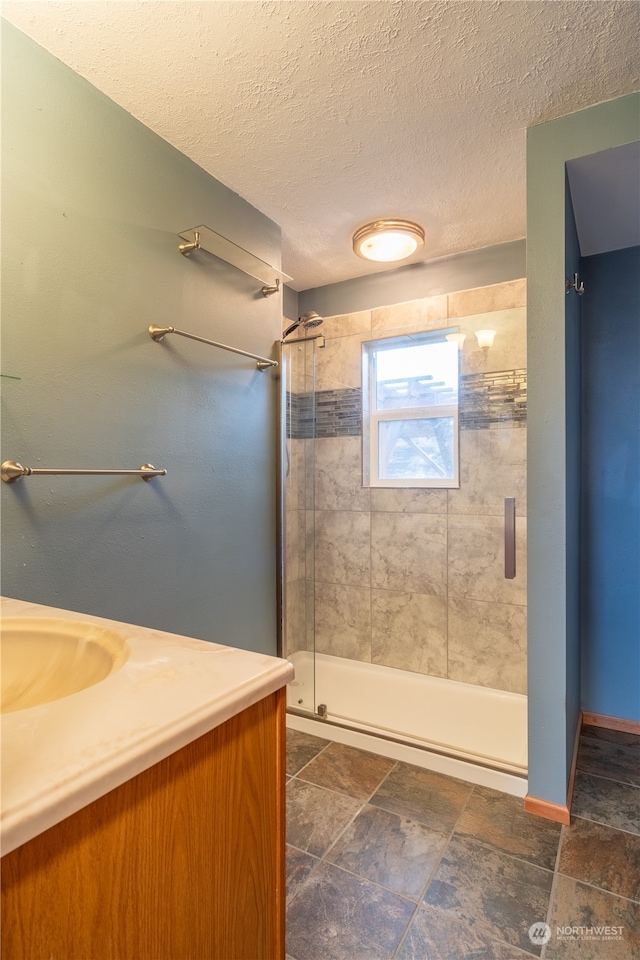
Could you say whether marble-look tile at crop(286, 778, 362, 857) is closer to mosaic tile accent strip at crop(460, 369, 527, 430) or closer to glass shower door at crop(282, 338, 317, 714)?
glass shower door at crop(282, 338, 317, 714)

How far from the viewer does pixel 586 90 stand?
5.24 feet

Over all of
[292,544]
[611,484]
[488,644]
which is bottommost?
[488,644]

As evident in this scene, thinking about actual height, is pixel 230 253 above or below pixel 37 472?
above

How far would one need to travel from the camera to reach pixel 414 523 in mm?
2863

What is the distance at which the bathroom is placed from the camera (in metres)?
1.35

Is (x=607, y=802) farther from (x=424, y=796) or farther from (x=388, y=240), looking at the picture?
(x=388, y=240)

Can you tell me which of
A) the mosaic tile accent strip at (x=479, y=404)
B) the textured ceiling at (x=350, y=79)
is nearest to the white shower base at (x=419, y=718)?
the mosaic tile accent strip at (x=479, y=404)

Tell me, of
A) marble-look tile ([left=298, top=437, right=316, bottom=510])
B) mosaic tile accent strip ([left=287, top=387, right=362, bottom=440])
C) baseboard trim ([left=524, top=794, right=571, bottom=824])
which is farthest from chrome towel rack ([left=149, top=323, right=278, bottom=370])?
baseboard trim ([left=524, top=794, right=571, bottom=824])

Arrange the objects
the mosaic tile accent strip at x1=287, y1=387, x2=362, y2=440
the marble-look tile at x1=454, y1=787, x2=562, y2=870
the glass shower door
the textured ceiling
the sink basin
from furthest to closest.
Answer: the mosaic tile accent strip at x1=287, y1=387, x2=362, y2=440 → the glass shower door → the marble-look tile at x1=454, y1=787, x2=562, y2=870 → the textured ceiling → the sink basin

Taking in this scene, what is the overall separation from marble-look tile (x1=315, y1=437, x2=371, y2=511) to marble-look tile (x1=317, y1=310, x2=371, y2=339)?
0.66m

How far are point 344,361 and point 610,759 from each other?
241cm

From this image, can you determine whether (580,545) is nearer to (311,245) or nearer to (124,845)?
(311,245)

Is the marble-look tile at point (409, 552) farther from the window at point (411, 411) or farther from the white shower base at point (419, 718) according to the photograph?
the white shower base at point (419, 718)

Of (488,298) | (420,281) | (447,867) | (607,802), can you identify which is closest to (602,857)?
(607,802)
